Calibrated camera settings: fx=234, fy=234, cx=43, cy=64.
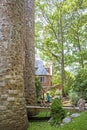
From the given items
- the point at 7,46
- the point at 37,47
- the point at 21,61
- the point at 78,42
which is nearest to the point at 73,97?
the point at 21,61

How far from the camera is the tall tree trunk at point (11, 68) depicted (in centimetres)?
708

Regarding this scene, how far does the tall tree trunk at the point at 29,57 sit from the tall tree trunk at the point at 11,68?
283 centimetres

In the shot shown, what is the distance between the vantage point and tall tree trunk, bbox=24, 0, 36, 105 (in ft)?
34.4

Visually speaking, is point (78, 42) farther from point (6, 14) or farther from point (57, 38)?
point (6, 14)

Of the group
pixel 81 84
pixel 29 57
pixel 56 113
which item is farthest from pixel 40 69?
pixel 56 113

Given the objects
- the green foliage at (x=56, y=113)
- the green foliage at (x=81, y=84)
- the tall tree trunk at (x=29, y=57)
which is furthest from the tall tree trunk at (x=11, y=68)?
the green foliage at (x=81, y=84)

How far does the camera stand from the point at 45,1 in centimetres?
2220

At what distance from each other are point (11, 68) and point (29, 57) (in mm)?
3627

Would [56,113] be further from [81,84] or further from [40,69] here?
[40,69]

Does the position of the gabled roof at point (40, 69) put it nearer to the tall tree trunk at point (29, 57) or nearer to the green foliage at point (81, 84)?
the green foliage at point (81, 84)

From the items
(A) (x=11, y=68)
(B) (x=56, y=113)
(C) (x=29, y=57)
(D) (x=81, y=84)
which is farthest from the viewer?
(D) (x=81, y=84)

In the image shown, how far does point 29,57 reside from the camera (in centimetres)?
1084

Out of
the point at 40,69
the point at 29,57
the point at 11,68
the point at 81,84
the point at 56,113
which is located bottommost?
the point at 56,113

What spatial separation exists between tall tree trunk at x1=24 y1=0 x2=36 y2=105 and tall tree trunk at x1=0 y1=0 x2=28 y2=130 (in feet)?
9.28
